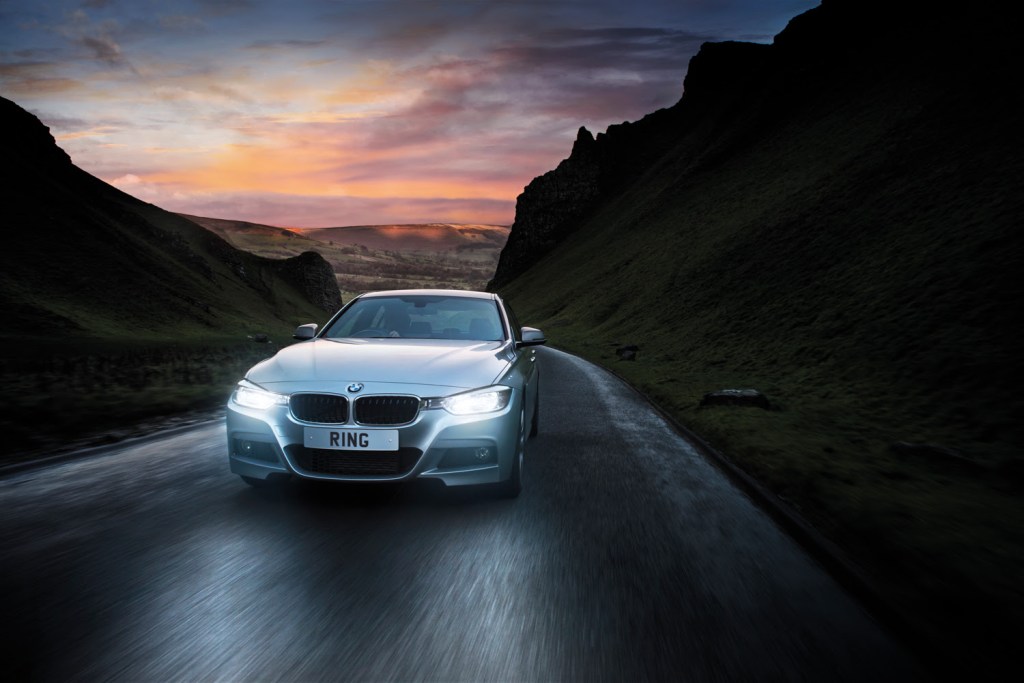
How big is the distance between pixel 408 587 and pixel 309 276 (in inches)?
4533

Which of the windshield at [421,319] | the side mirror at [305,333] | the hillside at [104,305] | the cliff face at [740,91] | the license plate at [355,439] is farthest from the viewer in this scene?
the cliff face at [740,91]

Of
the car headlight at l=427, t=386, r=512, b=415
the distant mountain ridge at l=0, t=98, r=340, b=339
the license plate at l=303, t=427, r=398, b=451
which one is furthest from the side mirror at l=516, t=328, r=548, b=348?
the distant mountain ridge at l=0, t=98, r=340, b=339

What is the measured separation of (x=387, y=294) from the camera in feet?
24.6

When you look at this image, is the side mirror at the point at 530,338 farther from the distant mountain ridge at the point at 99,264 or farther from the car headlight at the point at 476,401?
the distant mountain ridge at the point at 99,264

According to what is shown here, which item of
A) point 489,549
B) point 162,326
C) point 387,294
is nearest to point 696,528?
point 489,549

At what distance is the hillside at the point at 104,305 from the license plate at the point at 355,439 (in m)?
4.25

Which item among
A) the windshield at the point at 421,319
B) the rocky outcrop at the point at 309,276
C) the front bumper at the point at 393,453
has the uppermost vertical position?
the windshield at the point at 421,319

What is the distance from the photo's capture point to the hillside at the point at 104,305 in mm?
11016

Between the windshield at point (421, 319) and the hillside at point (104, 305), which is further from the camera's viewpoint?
the hillside at point (104, 305)

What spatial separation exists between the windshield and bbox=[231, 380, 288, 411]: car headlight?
60.5 inches

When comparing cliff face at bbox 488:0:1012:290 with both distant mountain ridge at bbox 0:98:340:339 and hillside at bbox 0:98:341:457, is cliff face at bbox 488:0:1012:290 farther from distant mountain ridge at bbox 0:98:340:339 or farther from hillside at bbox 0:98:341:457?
distant mountain ridge at bbox 0:98:340:339

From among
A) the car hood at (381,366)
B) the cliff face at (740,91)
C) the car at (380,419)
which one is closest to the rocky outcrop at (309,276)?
the cliff face at (740,91)

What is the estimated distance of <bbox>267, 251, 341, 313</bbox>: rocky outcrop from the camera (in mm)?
111312

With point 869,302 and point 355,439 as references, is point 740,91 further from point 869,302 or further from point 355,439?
point 355,439
